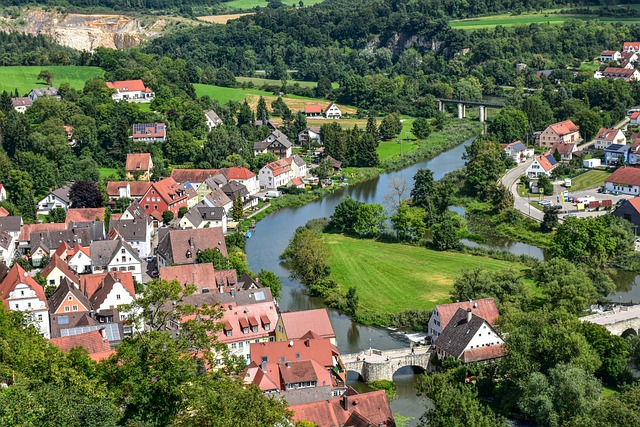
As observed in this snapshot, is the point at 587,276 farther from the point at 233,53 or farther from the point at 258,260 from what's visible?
the point at 233,53

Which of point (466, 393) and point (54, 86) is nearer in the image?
point (466, 393)

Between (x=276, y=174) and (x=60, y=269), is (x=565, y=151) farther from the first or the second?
(x=60, y=269)

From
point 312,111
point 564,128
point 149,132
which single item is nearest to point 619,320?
point 564,128

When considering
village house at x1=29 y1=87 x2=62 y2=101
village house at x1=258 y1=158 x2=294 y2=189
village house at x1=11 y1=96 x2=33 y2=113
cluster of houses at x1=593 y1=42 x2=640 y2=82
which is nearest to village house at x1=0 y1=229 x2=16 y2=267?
village house at x1=258 y1=158 x2=294 y2=189

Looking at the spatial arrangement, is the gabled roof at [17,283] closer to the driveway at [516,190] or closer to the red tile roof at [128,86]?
the driveway at [516,190]

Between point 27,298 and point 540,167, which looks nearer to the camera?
point 27,298

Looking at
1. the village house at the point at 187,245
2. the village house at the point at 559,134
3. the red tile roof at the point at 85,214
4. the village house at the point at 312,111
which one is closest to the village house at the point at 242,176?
the red tile roof at the point at 85,214

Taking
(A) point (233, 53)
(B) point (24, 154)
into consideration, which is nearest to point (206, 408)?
(B) point (24, 154)
